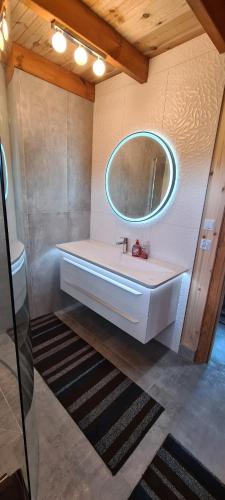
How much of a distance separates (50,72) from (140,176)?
3.61 ft

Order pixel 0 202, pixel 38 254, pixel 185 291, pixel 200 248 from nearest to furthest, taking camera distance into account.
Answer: pixel 0 202 < pixel 200 248 < pixel 185 291 < pixel 38 254

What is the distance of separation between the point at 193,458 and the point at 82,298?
3.98 ft

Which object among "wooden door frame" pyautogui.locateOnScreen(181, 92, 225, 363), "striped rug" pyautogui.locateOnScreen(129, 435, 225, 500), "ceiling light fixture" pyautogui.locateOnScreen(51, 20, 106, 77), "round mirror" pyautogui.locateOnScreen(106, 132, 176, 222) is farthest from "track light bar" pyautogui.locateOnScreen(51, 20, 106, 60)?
"striped rug" pyautogui.locateOnScreen(129, 435, 225, 500)

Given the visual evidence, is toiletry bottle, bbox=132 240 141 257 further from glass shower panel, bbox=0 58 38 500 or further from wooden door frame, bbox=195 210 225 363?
glass shower panel, bbox=0 58 38 500

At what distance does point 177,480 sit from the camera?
3.21ft

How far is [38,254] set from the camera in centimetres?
200

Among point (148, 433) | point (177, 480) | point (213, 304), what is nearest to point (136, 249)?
point (213, 304)

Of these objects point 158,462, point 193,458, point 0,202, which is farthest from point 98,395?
point 0,202

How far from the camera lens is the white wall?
1317 millimetres

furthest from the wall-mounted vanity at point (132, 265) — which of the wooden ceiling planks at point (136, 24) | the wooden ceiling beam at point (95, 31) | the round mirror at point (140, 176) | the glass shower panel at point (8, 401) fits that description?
the glass shower panel at point (8, 401)

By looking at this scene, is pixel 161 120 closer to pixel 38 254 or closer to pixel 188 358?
pixel 38 254

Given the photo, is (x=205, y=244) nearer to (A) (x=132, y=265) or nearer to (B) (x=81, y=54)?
(A) (x=132, y=265)

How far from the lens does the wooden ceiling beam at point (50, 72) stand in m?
1.53

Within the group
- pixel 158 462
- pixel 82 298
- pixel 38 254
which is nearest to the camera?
pixel 158 462
